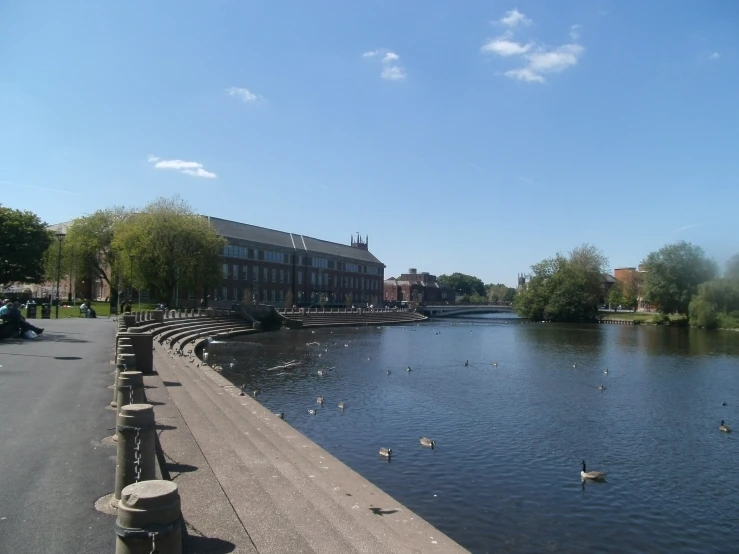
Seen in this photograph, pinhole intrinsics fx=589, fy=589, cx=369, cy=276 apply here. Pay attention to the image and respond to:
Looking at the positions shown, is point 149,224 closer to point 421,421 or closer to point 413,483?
point 421,421

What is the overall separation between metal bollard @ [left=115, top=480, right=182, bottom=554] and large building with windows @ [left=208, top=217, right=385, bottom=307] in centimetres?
7550

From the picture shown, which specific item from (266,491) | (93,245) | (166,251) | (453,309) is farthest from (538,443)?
(453,309)

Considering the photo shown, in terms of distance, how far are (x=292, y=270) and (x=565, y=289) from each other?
51.2 m

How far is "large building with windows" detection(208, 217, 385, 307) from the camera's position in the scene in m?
100

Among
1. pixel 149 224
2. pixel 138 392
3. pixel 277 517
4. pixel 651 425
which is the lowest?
pixel 651 425

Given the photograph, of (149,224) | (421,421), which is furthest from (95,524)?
(149,224)

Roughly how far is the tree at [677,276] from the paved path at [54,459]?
96.7m

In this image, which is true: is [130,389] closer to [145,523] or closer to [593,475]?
[145,523]

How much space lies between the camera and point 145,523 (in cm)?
439

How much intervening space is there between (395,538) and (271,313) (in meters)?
67.5

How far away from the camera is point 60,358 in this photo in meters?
20.5

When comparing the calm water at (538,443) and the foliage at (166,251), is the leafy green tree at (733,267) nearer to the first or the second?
the calm water at (538,443)

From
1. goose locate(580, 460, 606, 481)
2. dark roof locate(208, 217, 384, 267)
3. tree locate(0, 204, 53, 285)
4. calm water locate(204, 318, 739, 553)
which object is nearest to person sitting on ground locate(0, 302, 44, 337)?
calm water locate(204, 318, 739, 553)

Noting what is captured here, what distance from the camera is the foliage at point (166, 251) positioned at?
65.3 metres
